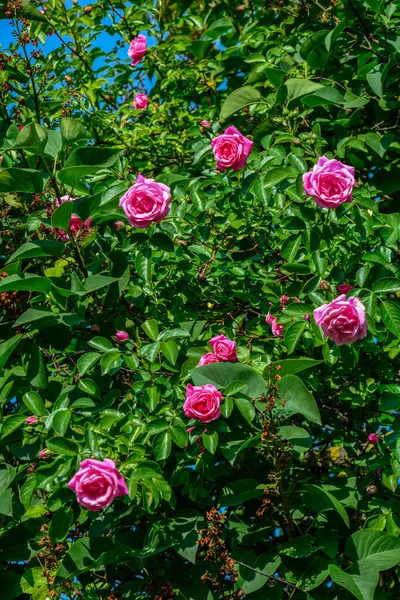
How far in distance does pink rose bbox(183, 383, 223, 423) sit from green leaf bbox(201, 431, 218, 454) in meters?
0.05

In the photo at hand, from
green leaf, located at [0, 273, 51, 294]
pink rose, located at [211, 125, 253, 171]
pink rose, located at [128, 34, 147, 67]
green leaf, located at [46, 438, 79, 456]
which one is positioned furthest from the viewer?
pink rose, located at [128, 34, 147, 67]

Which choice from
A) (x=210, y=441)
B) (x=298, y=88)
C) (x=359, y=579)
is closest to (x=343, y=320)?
(x=210, y=441)

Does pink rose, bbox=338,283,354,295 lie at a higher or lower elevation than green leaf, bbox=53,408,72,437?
higher

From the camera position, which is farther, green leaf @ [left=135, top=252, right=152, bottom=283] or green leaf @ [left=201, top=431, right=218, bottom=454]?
green leaf @ [left=135, top=252, right=152, bottom=283]

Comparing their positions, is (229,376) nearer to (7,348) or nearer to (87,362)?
(87,362)

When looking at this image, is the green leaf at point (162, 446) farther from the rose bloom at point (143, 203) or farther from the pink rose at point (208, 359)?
the rose bloom at point (143, 203)

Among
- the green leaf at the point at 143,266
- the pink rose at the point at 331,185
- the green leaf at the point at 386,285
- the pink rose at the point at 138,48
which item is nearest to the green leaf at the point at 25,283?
the green leaf at the point at 143,266

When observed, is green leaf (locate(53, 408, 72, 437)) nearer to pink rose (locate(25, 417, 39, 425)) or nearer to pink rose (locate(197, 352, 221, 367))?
pink rose (locate(25, 417, 39, 425))

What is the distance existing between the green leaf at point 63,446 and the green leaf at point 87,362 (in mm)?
212

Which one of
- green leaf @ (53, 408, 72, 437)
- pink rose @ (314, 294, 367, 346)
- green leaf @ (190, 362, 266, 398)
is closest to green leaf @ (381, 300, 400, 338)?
pink rose @ (314, 294, 367, 346)

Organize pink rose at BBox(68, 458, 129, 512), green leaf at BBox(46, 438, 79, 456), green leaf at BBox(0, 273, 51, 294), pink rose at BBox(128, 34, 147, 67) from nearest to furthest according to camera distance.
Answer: pink rose at BBox(68, 458, 129, 512) < green leaf at BBox(46, 438, 79, 456) < green leaf at BBox(0, 273, 51, 294) < pink rose at BBox(128, 34, 147, 67)

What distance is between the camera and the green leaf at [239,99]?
2.59 m

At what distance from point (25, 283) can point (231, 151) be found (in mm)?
687

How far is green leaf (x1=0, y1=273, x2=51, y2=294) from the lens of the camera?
196 centimetres
